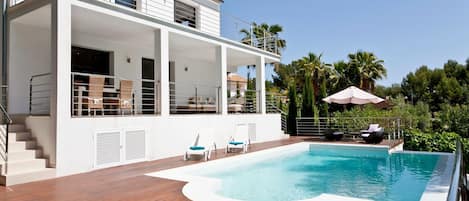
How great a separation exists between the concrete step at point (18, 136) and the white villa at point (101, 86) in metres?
0.02

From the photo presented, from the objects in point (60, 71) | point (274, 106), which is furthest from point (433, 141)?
point (60, 71)

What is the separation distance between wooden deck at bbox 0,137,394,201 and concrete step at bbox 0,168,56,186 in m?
0.17

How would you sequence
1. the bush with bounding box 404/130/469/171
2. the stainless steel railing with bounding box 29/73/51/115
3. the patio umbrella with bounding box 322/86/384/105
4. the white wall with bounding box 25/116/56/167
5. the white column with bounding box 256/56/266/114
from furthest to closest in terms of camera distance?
the white column with bounding box 256/56/266/114 < the patio umbrella with bounding box 322/86/384/105 < the bush with bounding box 404/130/469/171 < the stainless steel railing with bounding box 29/73/51/115 < the white wall with bounding box 25/116/56/167

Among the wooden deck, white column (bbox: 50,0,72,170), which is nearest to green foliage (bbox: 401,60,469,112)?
the wooden deck

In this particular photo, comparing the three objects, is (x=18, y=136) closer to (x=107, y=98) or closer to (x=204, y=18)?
(x=107, y=98)

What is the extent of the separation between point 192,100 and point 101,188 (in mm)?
9738

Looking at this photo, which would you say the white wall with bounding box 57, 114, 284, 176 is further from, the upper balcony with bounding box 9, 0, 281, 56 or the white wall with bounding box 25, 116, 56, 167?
the upper balcony with bounding box 9, 0, 281, 56

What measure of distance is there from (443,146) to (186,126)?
10134mm

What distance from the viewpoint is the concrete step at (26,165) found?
7082 millimetres

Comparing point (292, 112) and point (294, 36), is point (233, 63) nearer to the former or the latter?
point (292, 112)

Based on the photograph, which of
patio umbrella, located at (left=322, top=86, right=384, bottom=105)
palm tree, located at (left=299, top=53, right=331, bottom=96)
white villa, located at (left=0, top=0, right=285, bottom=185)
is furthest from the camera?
palm tree, located at (left=299, top=53, right=331, bottom=96)

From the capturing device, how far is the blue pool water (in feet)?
23.9

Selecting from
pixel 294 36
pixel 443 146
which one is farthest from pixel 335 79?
pixel 443 146

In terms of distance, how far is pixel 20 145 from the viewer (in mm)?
7754
